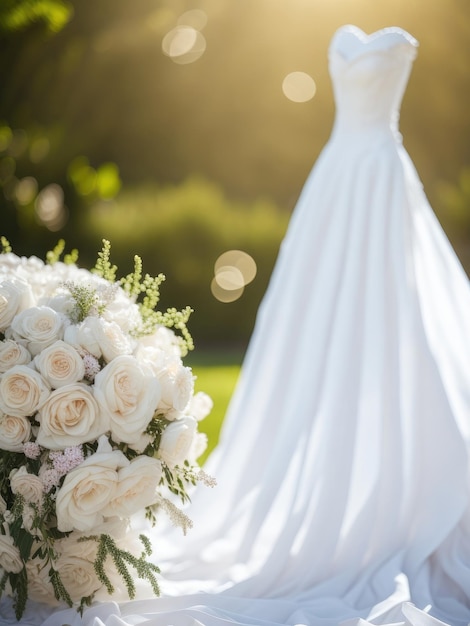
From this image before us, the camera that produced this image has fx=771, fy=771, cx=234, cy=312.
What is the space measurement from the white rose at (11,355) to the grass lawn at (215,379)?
2.82m

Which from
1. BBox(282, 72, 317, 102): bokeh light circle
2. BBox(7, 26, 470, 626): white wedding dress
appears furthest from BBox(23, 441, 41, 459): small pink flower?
BBox(282, 72, 317, 102): bokeh light circle

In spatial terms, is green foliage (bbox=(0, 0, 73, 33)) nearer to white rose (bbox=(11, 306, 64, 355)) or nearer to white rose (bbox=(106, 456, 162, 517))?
white rose (bbox=(11, 306, 64, 355))

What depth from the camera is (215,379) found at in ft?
28.2

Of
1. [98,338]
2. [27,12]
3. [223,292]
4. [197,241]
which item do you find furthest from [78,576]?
[197,241]

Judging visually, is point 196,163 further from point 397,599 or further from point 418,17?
point 397,599

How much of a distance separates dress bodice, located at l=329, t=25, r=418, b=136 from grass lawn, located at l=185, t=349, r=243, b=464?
251cm

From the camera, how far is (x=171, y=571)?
113 inches

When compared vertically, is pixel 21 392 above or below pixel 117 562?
above

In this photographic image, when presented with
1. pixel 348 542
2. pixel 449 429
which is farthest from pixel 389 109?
pixel 348 542

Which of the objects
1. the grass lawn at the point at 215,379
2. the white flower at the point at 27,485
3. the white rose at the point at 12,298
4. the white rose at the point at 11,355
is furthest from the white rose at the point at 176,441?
the grass lawn at the point at 215,379

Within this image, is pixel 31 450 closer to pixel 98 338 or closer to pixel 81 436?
pixel 81 436

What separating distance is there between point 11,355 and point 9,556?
582 mm

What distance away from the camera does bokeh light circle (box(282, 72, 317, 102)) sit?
550 inches

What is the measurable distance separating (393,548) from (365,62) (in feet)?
6.56
